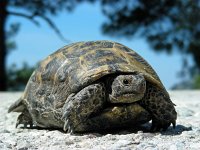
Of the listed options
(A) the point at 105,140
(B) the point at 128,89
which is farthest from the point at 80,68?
(A) the point at 105,140

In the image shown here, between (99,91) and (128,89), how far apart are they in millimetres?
192

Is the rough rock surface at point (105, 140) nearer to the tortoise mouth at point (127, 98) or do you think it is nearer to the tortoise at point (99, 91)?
the tortoise at point (99, 91)

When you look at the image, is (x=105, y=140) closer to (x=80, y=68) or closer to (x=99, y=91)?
(x=99, y=91)

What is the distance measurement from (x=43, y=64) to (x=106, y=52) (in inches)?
24.5

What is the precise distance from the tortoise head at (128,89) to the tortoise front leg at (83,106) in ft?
0.29

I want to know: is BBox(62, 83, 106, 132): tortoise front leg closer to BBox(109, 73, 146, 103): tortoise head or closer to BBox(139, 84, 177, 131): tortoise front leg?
BBox(109, 73, 146, 103): tortoise head

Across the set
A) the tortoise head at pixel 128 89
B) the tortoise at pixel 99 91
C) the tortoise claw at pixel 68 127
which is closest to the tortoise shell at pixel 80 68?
the tortoise at pixel 99 91

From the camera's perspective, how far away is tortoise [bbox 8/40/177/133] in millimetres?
3131

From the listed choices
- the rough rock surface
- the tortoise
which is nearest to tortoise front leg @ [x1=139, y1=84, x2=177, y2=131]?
the tortoise

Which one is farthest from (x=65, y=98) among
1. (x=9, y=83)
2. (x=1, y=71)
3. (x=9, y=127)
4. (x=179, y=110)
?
(x=9, y=83)

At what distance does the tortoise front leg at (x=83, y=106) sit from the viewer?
10.2ft

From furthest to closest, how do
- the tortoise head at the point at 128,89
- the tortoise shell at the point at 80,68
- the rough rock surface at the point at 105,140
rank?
the tortoise shell at the point at 80,68 → the tortoise head at the point at 128,89 → the rough rock surface at the point at 105,140

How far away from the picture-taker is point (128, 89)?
10.2 feet

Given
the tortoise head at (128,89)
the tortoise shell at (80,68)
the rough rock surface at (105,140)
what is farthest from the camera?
the tortoise shell at (80,68)
